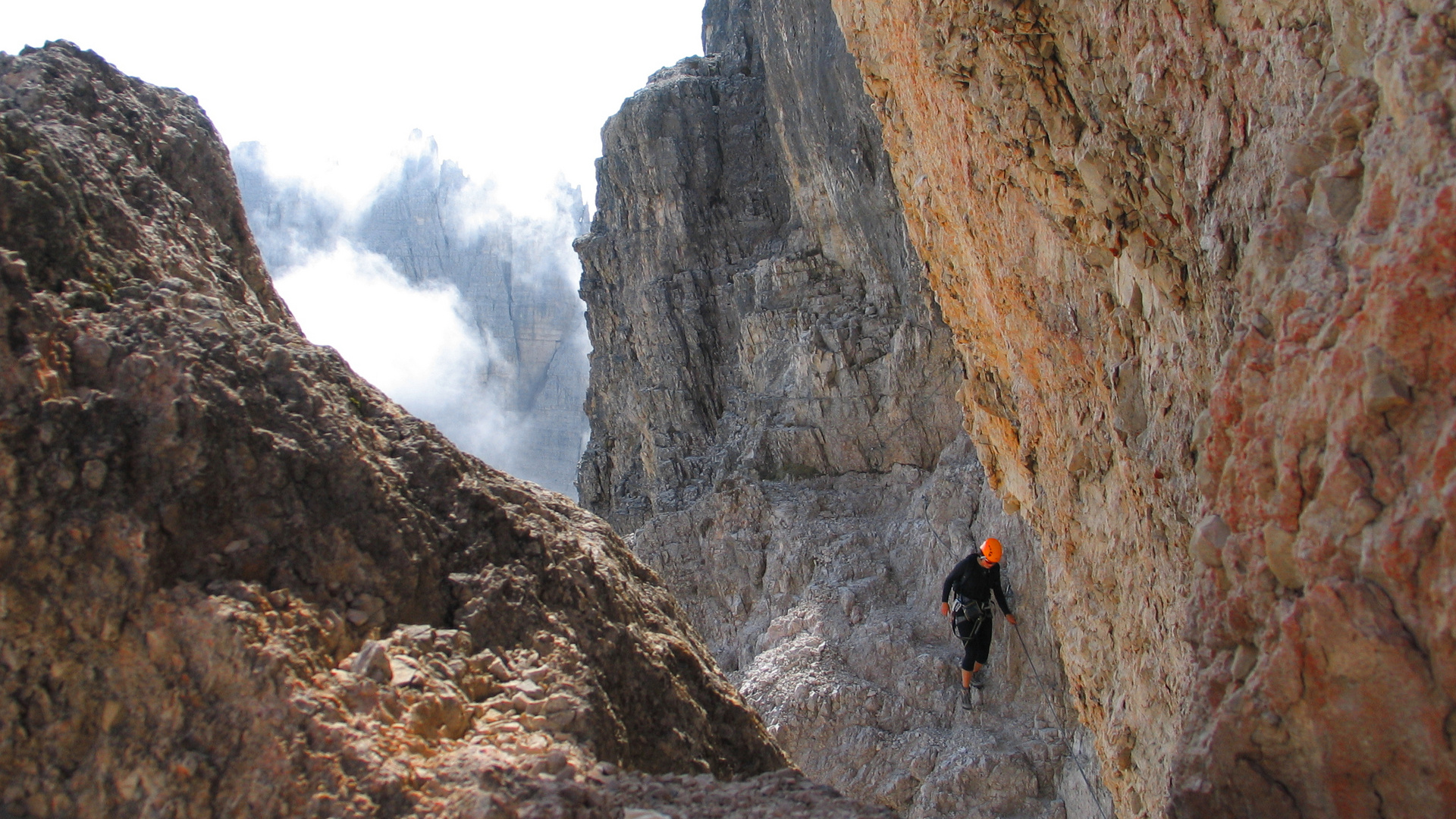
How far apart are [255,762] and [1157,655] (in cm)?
386

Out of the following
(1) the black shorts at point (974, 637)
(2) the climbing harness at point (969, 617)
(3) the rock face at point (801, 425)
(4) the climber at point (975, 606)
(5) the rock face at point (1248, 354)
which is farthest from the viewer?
(3) the rock face at point (801, 425)

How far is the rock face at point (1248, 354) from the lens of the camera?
2.14 meters

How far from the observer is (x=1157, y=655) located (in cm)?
437

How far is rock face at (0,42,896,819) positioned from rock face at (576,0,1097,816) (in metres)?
7.63

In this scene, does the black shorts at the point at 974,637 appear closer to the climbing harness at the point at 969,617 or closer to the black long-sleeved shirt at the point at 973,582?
the climbing harness at the point at 969,617

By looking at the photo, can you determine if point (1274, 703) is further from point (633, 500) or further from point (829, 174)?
point (633, 500)

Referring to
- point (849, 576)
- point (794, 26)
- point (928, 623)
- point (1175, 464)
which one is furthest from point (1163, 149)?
point (794, 26)

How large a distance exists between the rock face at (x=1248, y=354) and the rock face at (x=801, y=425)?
5828 mm

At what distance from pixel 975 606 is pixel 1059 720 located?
63.8 inches

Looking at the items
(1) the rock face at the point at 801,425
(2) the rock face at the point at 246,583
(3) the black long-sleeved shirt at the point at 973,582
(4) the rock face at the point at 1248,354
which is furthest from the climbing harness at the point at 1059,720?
(2) the rock face at the point at 246,583

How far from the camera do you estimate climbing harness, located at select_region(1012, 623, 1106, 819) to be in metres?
8.69

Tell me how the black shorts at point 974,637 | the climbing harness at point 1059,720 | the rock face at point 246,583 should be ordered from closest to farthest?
the rock face at point 246,583, the climbing harness at point 1059,720, the black shorts at point 974,637

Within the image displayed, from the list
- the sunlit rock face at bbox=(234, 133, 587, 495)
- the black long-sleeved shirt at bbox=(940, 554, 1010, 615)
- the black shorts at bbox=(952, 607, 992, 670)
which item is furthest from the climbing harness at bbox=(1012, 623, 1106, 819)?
the sunlit rock face at bbox=(234, 133, 587, 495)

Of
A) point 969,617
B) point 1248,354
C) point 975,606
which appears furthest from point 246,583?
point 969,617
